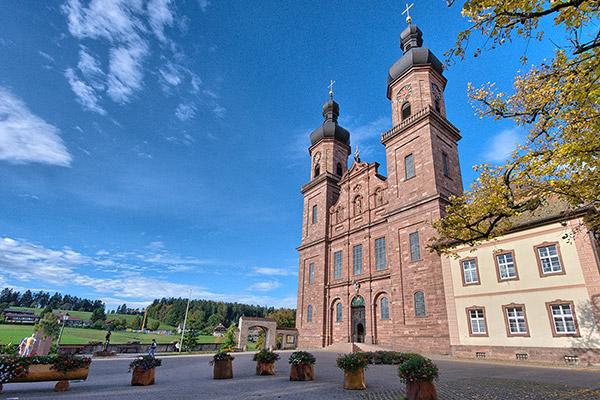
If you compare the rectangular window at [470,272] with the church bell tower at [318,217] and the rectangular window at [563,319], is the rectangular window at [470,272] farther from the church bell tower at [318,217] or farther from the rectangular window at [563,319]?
the church bell tower at [318,217]

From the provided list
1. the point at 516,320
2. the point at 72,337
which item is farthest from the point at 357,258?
the point at 72,337

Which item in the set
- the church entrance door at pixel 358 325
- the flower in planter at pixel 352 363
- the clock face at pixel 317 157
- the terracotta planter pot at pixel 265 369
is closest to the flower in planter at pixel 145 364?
the terracotta planter pot at pixel 265 369

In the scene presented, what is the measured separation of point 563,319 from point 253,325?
26.2 metres

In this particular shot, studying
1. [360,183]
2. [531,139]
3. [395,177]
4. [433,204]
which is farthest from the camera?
[360,183]

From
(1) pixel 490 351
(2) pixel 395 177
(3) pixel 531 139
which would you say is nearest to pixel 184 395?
(3) pixel 531 139

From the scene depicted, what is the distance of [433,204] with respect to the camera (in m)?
24.6

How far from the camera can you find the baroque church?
16.5 meters

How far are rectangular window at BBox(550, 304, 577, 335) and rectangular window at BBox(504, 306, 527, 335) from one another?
4.74ft

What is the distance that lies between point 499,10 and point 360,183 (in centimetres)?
2862

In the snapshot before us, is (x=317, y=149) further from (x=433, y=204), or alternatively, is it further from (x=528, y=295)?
(x=528, y=295)

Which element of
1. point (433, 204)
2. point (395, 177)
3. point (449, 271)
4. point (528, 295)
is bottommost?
point (528, 295)

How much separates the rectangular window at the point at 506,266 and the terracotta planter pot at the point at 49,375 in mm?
21222

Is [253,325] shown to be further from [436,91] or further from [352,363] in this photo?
[436,91]

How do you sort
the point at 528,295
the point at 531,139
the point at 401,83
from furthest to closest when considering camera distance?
the point at 401,83, the point at 528,295, the point at 531,139
